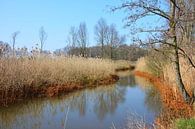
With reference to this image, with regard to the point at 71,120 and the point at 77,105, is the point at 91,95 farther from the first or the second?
the point at 71,120

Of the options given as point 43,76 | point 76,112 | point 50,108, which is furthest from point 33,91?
point 76,112

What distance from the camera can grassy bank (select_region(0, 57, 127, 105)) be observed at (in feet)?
40.7

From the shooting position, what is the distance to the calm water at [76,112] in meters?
9.34

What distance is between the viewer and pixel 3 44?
12.6 metres

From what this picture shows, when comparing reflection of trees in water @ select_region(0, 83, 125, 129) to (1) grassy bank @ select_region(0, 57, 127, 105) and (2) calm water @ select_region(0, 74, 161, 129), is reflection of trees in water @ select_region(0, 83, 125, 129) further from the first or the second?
(1) grassy bank @ select_region(0, 57, 127, 105)

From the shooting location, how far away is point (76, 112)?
38.0 feet

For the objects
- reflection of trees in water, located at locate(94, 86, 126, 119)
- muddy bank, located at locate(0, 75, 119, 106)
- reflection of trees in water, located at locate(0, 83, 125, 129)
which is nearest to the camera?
reflection of trees in water, located at locate(0, 83, 125, 129)

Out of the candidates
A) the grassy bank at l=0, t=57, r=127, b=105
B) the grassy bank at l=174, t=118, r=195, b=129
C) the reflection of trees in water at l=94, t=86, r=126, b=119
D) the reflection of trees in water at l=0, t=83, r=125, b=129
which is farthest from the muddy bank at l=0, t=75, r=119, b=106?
the grassy bank at l=174, t=118, r=195, b=129

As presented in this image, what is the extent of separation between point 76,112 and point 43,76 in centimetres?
443

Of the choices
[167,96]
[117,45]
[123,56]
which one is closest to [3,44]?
[167,96]

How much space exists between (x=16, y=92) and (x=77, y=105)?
8.61ft

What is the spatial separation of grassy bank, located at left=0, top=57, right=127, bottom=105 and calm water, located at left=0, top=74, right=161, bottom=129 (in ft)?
2.31

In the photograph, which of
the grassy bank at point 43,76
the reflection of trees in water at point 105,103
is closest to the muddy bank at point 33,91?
the grassy bank at point 43,76

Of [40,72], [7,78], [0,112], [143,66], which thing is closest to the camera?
[0,112]
